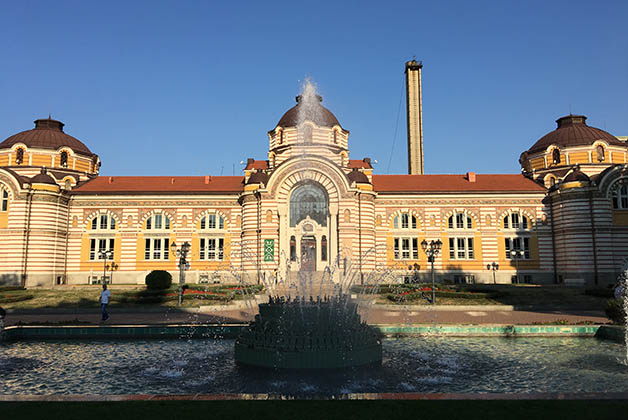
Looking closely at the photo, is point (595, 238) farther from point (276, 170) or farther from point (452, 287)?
point (276, 170)

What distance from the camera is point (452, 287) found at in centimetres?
3619

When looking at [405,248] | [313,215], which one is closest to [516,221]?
[405,248]

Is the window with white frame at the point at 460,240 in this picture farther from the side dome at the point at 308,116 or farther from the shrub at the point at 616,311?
the shrub at the point at 616,311

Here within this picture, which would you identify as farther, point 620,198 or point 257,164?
point 257,164

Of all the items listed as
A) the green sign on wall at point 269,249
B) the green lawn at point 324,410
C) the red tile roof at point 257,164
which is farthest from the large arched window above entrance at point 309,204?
the green lawn at point 324,410

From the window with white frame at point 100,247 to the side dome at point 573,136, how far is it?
150 ft

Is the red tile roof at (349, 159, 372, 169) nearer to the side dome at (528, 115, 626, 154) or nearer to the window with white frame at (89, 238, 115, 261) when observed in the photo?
the side dome at (528, 115, 626, 154)

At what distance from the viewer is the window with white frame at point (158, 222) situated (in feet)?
155

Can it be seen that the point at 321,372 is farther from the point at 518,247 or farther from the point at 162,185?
the point at 162,185

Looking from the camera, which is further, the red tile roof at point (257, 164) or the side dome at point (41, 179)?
the red tile roof at point (257, 164)

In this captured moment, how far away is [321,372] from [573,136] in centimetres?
4834

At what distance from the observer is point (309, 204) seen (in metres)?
44.0

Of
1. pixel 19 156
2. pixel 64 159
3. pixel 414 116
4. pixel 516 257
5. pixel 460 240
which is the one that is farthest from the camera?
pixel 414 116

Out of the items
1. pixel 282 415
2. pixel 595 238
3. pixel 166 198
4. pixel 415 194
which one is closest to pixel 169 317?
pixel 282 415
